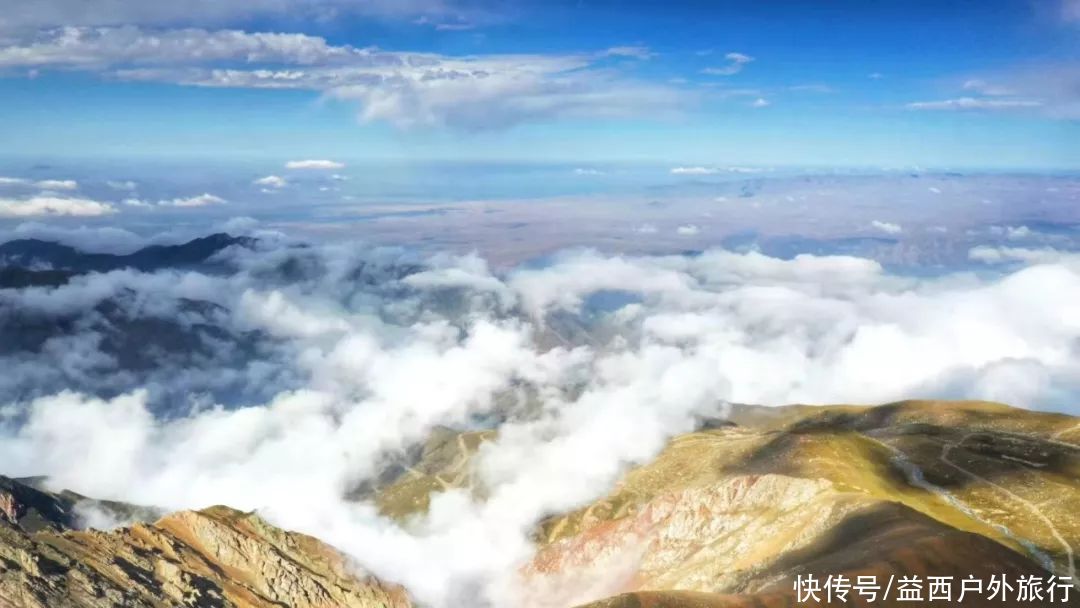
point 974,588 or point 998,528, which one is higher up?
point 974,588

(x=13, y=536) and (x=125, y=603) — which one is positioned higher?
(x=13, y=536)

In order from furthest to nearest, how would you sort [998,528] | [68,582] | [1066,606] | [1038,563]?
[68,582], [998,528], [1038,563], [1066,606]

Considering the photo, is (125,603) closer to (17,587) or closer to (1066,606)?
(17,587)

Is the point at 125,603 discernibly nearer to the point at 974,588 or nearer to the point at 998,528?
the point at 974,588

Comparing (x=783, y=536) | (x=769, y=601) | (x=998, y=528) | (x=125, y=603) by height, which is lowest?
(x=125, y=603)

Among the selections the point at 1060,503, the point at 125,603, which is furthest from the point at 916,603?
the point at 125,603

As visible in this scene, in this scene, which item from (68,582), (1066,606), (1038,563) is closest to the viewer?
(1066,606)

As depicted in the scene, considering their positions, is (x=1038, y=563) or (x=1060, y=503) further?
(x=1060, y=503)

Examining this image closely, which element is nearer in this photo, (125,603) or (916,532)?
(916,532)

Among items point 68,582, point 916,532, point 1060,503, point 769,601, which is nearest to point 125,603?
point 68,582
